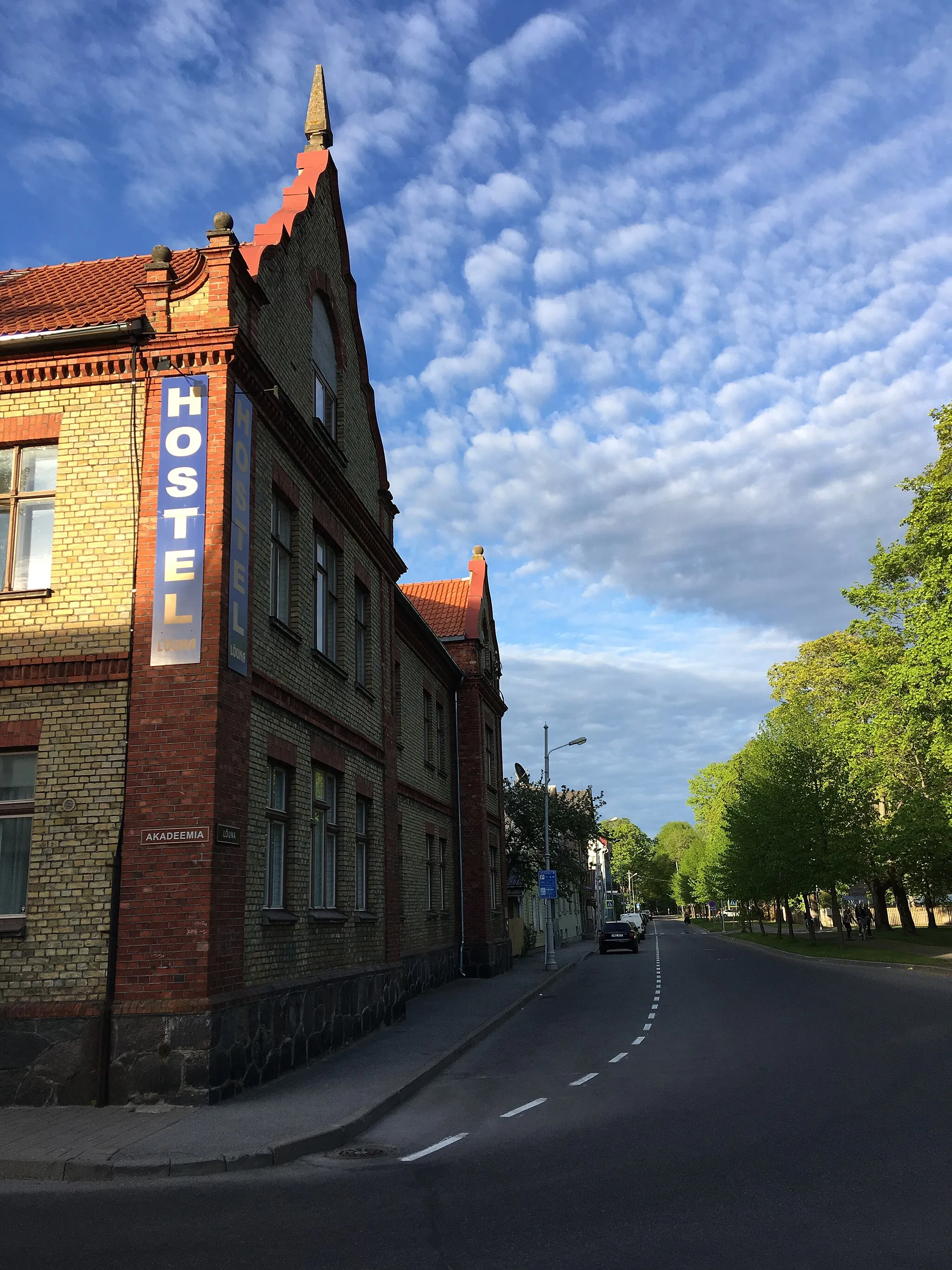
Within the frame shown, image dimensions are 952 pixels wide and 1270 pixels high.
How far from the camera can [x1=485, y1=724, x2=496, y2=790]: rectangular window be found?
33.2 metres

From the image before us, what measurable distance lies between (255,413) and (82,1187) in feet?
29.5

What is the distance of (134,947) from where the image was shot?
35.3 ft

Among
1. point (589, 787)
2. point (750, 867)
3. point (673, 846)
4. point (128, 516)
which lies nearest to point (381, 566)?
point (128, 516)

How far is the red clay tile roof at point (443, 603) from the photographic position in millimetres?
32219

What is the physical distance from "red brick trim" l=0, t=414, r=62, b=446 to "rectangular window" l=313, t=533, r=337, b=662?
4.31 m

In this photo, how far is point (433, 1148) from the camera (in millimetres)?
8594

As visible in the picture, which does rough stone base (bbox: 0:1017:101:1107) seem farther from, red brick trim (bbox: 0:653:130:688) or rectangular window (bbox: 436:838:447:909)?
rectangular window (bbox: 436:838:447:909)

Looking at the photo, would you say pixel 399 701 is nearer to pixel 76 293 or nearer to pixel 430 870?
pixel 430 870

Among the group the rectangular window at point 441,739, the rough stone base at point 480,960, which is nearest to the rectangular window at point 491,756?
the rectangular window at point 441,739

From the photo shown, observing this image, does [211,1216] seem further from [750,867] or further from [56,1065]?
[750,867]

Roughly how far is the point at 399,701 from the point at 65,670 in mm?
12153

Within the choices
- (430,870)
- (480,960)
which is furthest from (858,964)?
(430,870)

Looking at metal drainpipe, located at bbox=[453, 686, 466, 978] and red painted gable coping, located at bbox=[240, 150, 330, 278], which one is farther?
metal drainpipe, located at bbox=[453, 686, 466, 978]

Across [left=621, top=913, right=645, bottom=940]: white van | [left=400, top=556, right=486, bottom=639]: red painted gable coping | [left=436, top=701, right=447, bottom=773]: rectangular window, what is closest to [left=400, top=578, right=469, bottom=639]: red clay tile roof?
[left=400, top=556, right=486, bottom=639]: red painted gable coping
